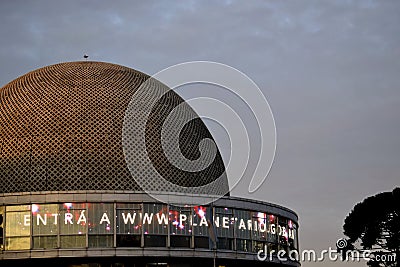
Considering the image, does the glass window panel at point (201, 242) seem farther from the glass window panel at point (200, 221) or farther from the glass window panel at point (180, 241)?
the glass window panel at point (180, 241)

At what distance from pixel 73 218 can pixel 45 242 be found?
1.76 m

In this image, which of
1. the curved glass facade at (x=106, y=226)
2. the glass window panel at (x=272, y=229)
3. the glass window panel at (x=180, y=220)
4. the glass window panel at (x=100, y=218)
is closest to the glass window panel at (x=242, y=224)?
the curved glass facade at (x=106, y=226)

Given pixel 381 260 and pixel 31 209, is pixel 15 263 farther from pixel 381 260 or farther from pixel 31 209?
pixel 381 260

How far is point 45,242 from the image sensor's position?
43031 mm

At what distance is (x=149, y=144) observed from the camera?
160ft

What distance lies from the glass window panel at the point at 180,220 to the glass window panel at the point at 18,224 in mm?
6996

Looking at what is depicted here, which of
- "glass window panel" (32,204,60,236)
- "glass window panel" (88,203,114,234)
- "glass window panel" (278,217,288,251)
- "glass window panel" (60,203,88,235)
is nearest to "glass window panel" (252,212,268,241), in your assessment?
"glass window panel" (278,217,288,251)

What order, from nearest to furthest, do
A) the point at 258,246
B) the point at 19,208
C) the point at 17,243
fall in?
the point at 17,243, the point at 19,208, the point at 258,246

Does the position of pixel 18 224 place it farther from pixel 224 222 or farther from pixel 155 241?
pixel 224 222

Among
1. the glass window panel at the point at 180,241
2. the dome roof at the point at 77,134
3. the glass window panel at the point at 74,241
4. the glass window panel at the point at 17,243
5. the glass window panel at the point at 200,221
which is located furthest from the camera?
the dome roof at the point at 77,134

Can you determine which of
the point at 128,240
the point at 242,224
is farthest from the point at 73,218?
the point at 242,224

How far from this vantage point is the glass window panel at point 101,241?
42.9 metres

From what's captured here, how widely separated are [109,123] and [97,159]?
2.73 meters

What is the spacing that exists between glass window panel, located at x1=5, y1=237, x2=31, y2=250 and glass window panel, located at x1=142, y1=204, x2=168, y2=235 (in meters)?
5.70
